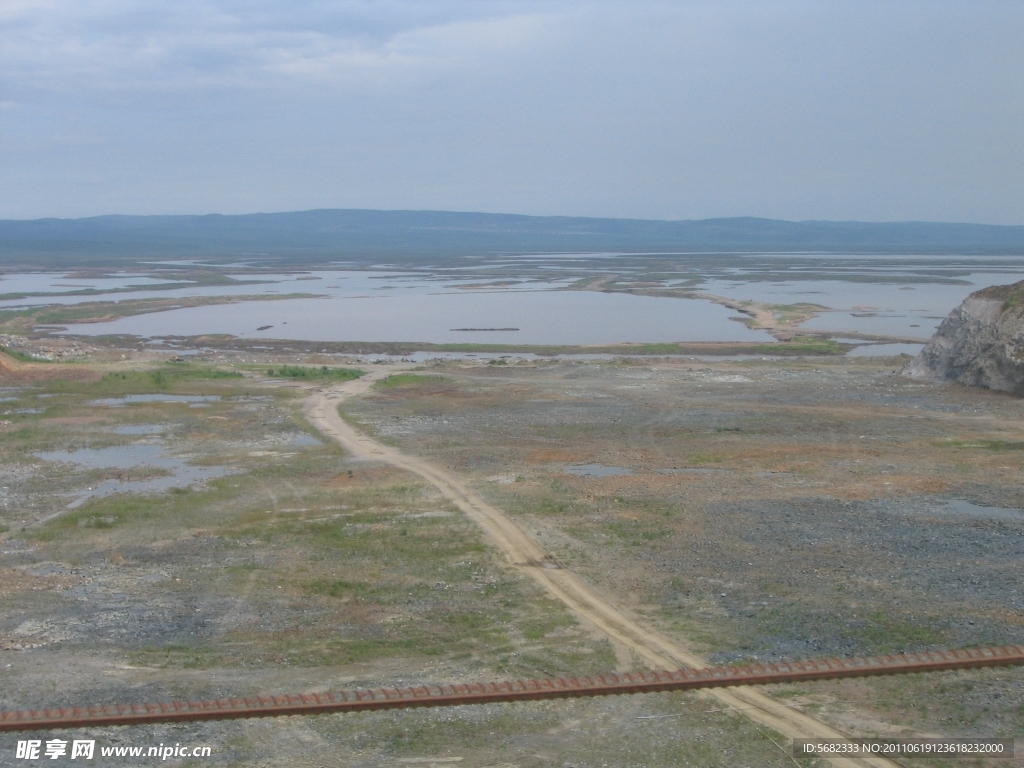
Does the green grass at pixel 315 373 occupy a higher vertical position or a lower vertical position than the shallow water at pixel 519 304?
lower

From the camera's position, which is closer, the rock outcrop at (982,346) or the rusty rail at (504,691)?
the rusty rail at (504,691)

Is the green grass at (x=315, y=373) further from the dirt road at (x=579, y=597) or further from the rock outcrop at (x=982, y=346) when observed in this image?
the rock outcrop at (x=982, y=346)

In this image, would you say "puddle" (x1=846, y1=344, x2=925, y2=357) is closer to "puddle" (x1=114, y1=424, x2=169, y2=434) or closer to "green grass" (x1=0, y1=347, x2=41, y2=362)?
"puddle" (x1=114, y1=424, x2=169, y2=434)

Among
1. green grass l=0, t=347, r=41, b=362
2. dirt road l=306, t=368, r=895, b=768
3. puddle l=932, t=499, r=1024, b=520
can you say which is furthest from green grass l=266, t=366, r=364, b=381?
puddle l=932, t=499, r=1024, b=520

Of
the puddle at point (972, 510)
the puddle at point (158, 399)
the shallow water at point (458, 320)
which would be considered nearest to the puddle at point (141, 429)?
the puddle at point (158, 399)

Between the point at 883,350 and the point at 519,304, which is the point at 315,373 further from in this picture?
the point at 519,304

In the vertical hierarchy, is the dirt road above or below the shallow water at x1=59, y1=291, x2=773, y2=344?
below

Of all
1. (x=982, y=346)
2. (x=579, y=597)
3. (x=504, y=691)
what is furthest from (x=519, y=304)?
(x=504, y=691)
